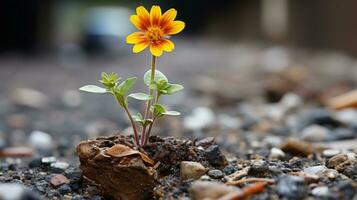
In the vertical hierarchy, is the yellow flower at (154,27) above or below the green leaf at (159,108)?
above

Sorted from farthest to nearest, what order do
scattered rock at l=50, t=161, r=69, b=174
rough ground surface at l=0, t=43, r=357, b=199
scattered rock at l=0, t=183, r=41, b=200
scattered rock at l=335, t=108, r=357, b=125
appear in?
scattered rock at l=335, t=108, r=357, b=125 < scattered rock at l=50, t=161, r=69, b=174 < rough ground surface at l=0, t=43, r=357, b=199 < scattered rock at l=0, t=183, r=41, b=200

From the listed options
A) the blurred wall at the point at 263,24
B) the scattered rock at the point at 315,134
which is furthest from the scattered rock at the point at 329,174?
the blurred wall at the point at 263,24

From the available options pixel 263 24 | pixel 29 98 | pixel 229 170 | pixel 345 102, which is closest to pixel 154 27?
pixel 229 170

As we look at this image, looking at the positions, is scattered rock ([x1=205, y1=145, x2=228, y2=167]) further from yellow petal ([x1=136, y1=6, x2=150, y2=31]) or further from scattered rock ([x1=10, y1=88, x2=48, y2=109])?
scattered rock ([x1=10, y1=88, x2=48, y2=109])

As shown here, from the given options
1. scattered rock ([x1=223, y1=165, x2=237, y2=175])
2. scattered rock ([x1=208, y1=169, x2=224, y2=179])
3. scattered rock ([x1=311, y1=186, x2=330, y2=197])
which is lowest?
scattered rock ([x1=223, y1=165, x2=237, y2=175])

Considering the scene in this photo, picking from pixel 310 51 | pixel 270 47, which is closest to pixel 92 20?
pixel 270 47

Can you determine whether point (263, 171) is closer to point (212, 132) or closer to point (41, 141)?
point (212, 132)

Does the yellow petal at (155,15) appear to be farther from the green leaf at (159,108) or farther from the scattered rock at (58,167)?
the scattered rock at (58,167)

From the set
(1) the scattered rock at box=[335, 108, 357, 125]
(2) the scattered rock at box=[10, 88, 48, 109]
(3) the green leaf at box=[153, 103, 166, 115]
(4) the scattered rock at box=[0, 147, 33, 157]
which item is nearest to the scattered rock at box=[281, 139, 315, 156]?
(3) the green leaf at box=[153, 103, 166, 115]
